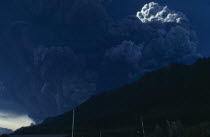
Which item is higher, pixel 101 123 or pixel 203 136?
pixel 101 123

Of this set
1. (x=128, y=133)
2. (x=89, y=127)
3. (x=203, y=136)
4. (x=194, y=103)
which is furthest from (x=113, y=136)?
(x=203, y=136)

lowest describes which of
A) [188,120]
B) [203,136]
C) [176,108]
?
[203,136]

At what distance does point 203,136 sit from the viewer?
2939 cm

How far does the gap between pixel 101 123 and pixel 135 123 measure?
2916 centimetres

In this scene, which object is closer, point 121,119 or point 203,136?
point 203,136

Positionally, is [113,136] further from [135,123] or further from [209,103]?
[209,103]

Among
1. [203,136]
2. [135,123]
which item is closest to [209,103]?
[135,123]

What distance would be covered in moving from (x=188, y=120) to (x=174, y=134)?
65.1 m

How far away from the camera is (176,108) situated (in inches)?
7569

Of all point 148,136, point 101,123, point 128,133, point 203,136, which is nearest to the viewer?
point 203,136

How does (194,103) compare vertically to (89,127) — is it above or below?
above

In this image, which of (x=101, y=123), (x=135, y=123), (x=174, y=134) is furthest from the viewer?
(x=101, y=123)

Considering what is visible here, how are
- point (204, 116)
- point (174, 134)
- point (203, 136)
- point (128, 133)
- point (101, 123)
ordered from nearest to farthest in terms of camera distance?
point (203, 136), point (174, 134), point (128, 133), point (204, 116), point (101, 123)

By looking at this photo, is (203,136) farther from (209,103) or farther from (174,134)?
(209,103)
